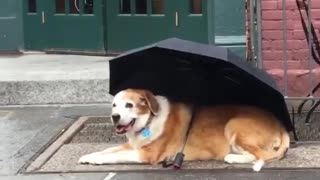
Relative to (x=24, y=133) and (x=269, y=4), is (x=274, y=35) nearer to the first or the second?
(x=269, y=4)

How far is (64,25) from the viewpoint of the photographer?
10992mm

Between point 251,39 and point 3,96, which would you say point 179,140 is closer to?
point 251,39

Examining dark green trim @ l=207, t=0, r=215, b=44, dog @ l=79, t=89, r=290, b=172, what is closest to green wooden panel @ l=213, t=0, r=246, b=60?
dark green trim @ l=207, t=0, r=215, b=44

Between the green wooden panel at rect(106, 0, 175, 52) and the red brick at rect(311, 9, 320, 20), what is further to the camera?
the green wooden panel at rect(106, 0, 175, 52)

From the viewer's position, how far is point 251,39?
25.2ft

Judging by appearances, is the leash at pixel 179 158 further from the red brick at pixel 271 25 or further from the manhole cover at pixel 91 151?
the red brick at pixel 271 25

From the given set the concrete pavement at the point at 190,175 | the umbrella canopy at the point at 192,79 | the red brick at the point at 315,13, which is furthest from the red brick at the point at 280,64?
the concrete pavement at the point at 190,175

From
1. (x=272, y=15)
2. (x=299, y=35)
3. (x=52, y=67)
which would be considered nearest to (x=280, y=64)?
(x=299, y=35)

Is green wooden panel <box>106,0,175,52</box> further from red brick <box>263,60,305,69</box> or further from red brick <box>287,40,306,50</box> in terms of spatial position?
red brick <box>287,40,306,50</box>

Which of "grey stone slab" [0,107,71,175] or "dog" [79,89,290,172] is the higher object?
"dog" [79,89,290,172]

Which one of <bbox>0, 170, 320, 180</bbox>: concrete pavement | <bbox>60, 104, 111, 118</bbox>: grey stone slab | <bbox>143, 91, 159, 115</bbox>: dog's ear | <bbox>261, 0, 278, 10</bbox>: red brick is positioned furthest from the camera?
<bbox>60, 104, 111, 118</bbox>: grey stone slab

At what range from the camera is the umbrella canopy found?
5.98 meters

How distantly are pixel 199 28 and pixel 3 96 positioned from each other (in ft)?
9.13

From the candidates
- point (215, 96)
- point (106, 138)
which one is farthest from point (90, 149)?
point (215, 96)
